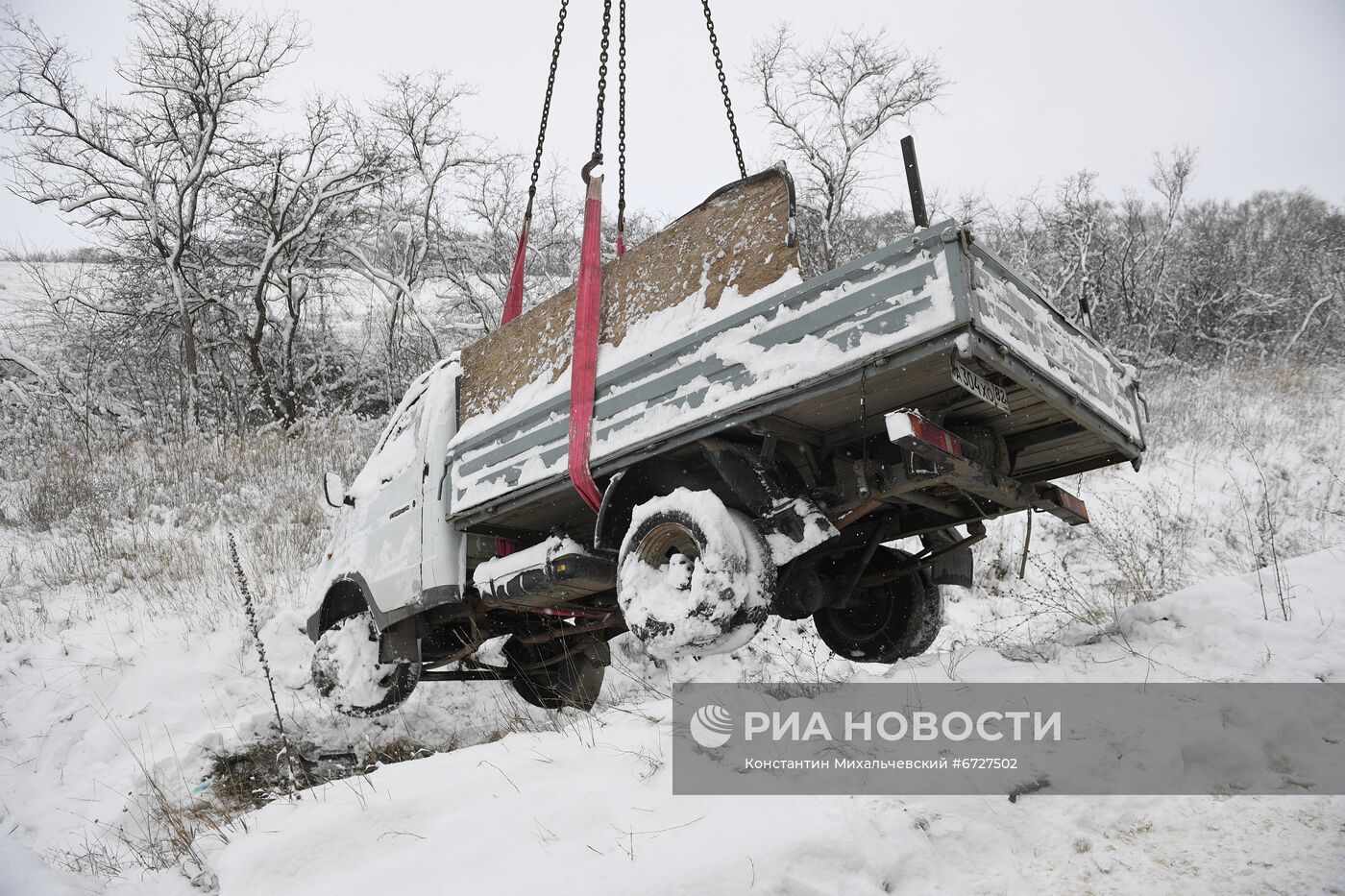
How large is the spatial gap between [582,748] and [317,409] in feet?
48.3

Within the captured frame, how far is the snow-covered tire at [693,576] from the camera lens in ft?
9.99

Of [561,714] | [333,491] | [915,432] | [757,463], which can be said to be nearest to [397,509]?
[333,491]

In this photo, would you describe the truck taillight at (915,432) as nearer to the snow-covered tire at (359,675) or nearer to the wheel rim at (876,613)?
the wheel rim at (876,613)

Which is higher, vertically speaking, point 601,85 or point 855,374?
point 601,85

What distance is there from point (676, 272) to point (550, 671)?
3687 mm

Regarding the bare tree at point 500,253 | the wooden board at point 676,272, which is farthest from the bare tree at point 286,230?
the wooden board at point 676,272

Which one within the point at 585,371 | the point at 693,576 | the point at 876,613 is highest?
the point at 585,371

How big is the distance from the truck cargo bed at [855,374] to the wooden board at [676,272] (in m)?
0.10

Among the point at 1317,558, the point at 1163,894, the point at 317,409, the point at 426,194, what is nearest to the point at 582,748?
the point at 1163,894

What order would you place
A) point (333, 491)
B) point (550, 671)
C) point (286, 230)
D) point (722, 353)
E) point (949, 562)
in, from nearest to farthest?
point (722, 353)
point (949, 562)
point (333, 491)
point (550, 671)
point (286, 230)

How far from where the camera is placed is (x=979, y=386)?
2639 mm

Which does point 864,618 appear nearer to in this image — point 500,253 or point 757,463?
point 757,463

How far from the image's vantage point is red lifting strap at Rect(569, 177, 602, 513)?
3578 mm

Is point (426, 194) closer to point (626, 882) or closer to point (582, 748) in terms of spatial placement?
point (582, 748)
